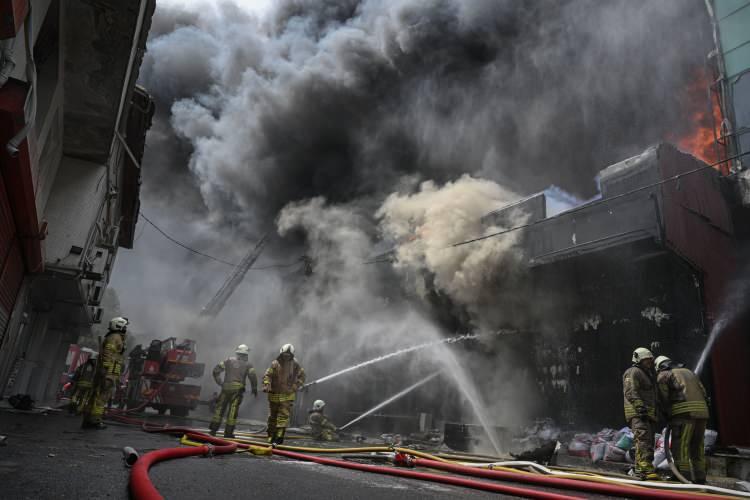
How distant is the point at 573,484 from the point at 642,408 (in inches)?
118

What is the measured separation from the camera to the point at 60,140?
860 cm

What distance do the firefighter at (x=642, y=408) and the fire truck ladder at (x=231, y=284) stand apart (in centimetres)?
3357

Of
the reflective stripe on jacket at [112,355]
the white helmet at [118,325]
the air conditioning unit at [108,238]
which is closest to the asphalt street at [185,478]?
the reflective stripe on jacket at [112,355]

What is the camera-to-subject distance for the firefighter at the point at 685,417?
19.7 ft

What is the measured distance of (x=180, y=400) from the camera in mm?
14289

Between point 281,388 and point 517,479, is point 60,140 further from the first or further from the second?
point 517,479

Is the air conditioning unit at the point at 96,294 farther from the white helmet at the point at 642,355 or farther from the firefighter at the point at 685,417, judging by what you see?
the firefighter at the point at 685,417

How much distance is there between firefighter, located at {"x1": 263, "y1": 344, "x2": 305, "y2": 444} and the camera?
706 centimetres

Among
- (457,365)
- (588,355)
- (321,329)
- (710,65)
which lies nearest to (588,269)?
(588,355)

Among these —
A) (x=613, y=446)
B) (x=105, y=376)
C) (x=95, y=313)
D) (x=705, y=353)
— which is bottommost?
(x=613, y=446)

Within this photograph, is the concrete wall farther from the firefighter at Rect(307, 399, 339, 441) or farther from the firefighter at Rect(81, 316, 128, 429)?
the firefighter at Rect(307, 399, 339, 441)

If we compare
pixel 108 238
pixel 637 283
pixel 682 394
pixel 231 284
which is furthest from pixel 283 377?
pixel 231 284

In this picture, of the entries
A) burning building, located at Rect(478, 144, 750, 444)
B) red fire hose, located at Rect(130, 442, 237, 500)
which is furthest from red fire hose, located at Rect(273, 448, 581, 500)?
burning building, located at Rect(478, 144, 750, 444)

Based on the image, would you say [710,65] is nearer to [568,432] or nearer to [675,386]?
[568,432]
